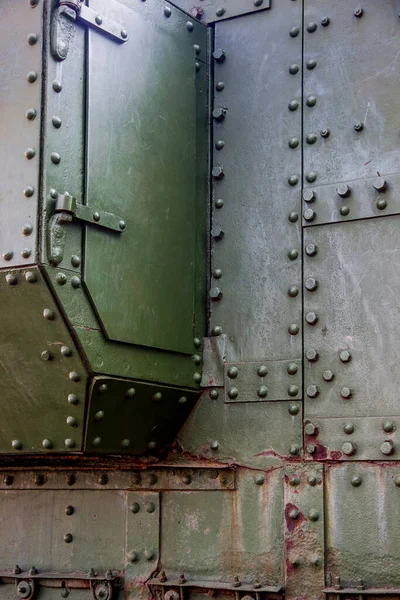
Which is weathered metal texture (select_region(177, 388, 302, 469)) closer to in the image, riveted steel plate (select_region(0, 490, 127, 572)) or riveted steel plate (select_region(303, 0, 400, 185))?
riveted steel plate (select_region(0, 490, 127, 572))

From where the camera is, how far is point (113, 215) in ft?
11.9

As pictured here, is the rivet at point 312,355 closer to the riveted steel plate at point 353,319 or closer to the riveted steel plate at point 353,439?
the riveted steel plate at point 353,319

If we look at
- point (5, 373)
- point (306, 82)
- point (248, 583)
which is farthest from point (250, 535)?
point (306, 82)

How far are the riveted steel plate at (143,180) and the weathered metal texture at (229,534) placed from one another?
64cm

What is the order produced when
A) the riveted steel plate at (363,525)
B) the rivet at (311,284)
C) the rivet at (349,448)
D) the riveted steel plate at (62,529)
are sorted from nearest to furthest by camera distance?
1. the riveted steel plate at (363,525)
2. the rivet at (349,448)
3. the rivet at (311,284)
4. the riveted steel plate at (62,529)

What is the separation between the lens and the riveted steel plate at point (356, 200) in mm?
3707

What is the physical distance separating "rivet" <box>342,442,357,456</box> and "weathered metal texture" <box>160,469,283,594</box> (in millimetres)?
308

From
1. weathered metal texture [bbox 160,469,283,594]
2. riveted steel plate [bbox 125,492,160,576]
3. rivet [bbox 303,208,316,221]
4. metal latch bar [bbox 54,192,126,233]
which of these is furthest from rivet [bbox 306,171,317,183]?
riveted steel plate [bbox 125,492,160,576]

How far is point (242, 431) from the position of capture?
3883 mm

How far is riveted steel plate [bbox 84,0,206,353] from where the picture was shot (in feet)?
11.8

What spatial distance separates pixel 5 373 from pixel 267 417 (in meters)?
1.06

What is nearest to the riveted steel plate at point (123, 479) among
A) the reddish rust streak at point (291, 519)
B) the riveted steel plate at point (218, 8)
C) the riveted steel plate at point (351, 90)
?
the reddish rust streak at point (291, 519)

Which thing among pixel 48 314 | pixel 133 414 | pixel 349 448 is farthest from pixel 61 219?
pixel 349 448

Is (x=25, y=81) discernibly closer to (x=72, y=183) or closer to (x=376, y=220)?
(x=72, y=183)
